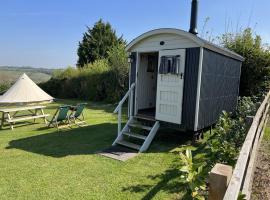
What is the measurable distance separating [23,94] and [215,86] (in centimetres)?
745

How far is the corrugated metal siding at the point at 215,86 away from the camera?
661cm

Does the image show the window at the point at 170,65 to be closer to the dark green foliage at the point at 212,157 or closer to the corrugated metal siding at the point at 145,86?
the corrugated metal siding at the point at 145,86

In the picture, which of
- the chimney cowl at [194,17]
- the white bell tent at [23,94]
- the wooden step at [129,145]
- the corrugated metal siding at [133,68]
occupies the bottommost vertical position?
the wooden step at [129,145]

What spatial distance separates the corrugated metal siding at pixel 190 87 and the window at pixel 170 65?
0.24 m

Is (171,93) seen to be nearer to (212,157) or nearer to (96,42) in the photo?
(212,157)

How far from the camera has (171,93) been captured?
668 cm

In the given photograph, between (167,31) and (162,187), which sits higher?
(167,31)

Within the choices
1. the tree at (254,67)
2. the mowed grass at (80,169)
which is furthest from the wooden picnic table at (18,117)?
the tree at (254,67)

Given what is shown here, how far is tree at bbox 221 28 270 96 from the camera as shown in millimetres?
11477

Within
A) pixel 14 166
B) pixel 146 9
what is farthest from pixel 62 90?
pixel 14 166

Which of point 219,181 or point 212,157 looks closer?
point 219,181

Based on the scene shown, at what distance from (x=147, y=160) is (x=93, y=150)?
60.4 inches

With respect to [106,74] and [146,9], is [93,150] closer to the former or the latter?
[146,9]

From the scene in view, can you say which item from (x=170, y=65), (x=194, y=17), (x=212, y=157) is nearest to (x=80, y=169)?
(x=212, y=157)
